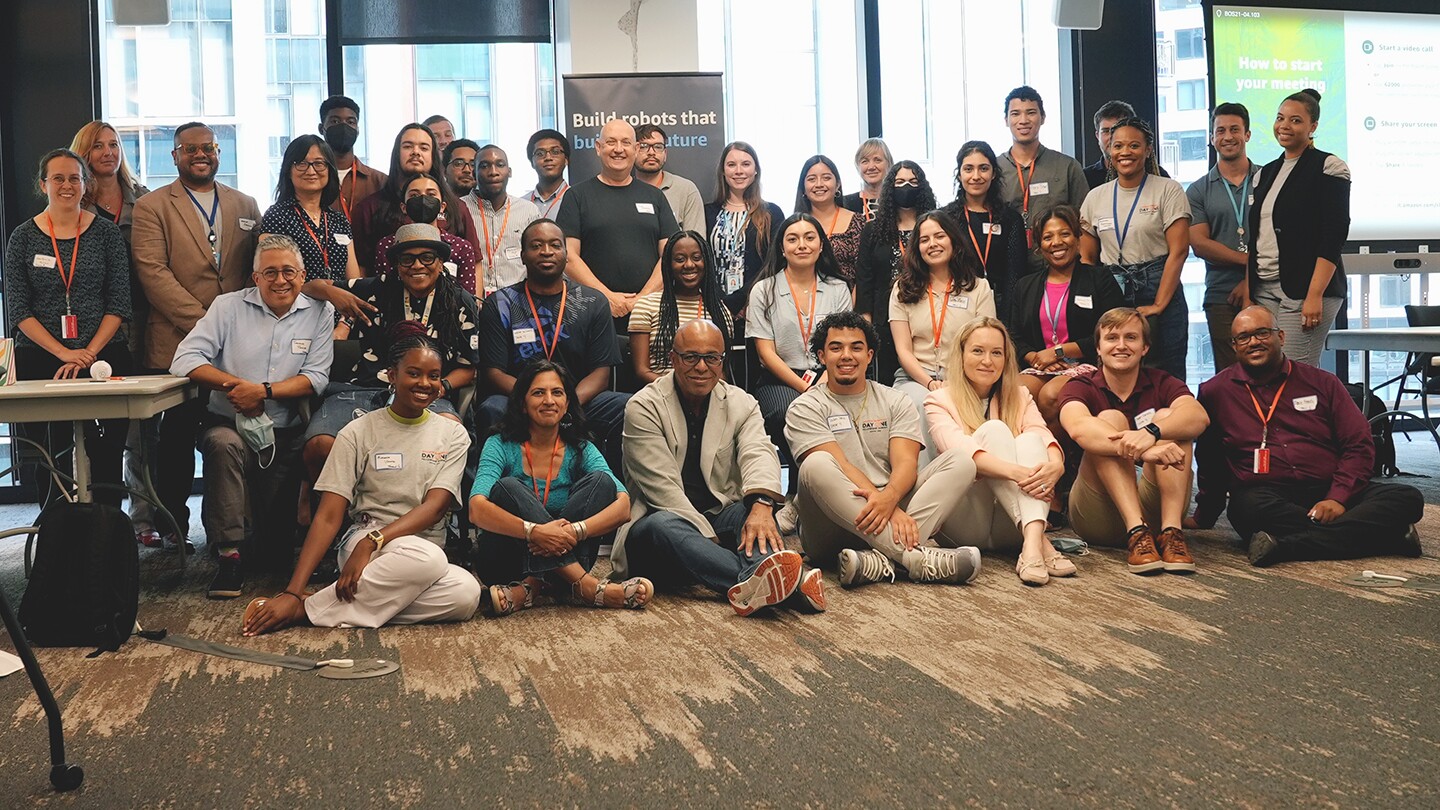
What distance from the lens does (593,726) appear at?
2.29m

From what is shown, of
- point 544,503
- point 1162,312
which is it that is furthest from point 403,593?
point 1162,312

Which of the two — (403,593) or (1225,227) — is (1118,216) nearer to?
(1225,227)

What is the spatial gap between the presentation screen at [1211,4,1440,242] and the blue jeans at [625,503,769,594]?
455cm

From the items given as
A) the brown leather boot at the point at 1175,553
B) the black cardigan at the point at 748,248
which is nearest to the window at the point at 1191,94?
the black cardigan at the point at 748,248

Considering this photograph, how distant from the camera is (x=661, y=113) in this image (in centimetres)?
656

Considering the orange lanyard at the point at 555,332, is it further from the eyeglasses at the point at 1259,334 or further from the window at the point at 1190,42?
the window at the point at 1190,42

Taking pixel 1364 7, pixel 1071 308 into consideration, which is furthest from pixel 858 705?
pixel 1364 7

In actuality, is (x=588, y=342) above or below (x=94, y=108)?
below

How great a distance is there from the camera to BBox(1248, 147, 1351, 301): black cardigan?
503 centimetres

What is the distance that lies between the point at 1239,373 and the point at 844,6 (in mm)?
4232

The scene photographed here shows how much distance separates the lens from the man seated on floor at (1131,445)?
3.87m

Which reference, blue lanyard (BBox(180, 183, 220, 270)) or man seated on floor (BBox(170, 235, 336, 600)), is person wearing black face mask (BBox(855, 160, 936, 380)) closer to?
man seated on floor (BBox(170, 235, 336, 600))

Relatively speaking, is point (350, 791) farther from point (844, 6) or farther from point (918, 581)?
point (844, 6)

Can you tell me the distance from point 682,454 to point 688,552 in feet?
1.43
